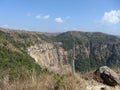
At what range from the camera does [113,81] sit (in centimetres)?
785

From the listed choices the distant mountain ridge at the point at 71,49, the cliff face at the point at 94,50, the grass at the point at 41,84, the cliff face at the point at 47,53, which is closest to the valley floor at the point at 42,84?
the grass at the point at 41,84

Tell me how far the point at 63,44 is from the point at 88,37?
34.1 m

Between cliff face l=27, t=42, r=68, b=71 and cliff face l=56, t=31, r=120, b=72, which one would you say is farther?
cliff face l=56, t=31, r=120, b=72

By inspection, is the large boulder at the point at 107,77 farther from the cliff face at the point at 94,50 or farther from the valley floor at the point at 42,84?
the cliff face at the point at 94,50

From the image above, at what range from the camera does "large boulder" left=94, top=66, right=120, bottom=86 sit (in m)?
7.86

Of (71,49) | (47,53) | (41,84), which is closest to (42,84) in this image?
(41,84)

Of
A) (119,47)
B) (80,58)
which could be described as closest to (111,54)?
(119,47)

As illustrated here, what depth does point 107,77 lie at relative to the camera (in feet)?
26.2

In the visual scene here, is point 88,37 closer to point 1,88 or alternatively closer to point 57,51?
point 57,51

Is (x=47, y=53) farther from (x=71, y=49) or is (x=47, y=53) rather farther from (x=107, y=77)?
(x=107, y=77)

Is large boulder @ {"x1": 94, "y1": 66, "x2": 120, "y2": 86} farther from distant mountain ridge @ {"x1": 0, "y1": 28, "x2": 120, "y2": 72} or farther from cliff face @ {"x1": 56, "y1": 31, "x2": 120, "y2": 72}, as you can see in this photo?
cliff face @ {"x1": 56, "y1": 31, "x2": 120, "y2": 72}

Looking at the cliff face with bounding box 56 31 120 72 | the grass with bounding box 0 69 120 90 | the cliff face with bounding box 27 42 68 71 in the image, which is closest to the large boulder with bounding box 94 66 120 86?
the grass with bounding box 0 69 120 90

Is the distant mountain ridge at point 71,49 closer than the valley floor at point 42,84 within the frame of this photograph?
No

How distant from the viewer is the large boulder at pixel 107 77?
786cm
